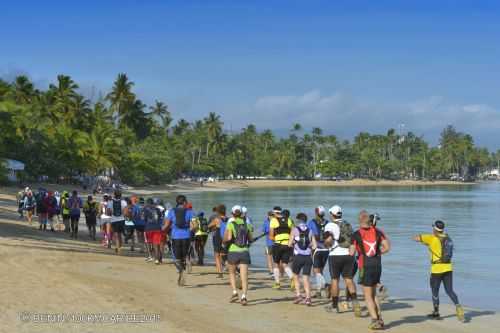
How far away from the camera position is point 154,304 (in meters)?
11.5

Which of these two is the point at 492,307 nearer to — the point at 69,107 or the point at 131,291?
the point at 131,291

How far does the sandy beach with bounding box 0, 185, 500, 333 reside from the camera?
991 centimetres

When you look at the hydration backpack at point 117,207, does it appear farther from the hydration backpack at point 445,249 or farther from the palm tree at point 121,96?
the palm tree at point 121,96

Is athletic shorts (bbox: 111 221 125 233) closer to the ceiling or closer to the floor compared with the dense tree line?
closer to the floor

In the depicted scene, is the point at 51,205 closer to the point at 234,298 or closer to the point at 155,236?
the point at 155,236

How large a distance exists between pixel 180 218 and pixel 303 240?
9.21 feet

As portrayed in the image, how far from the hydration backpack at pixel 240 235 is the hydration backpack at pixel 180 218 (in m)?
2.07

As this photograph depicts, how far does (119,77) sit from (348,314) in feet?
280

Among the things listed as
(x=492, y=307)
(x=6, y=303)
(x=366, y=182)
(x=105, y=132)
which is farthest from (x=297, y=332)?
(x=366, y=182)

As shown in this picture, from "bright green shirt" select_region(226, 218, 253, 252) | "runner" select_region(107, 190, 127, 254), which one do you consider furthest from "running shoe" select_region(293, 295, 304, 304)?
"runner" select_region(107, 190, 127, 254)

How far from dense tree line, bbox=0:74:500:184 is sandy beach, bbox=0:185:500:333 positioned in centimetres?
2350

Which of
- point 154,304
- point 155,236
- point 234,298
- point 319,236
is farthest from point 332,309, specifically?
point 155,236

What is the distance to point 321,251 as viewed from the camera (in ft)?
39.2

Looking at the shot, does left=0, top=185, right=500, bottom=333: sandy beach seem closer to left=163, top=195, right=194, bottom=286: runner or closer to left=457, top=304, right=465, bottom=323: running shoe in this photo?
left=457, top=304, right=465, bottom=323: running shoe
